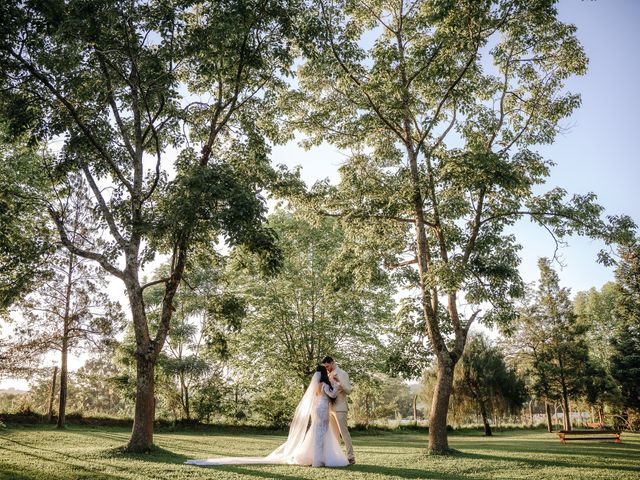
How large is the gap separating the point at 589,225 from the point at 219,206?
12903 millimetres

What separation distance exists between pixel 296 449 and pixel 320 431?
100 cm

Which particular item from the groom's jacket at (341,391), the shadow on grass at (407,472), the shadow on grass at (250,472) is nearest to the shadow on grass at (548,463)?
the shadow on grass at (407,472)

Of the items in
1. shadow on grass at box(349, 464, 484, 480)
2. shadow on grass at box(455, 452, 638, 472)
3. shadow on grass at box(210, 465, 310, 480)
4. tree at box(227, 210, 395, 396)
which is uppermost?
tree at box(227, 210, 395, 396)

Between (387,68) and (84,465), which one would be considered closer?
(84,465)

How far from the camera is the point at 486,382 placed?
1506 inches

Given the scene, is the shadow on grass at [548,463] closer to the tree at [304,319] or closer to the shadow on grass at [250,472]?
the shadow on grass at [250,472]

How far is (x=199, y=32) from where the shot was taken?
1421 cm

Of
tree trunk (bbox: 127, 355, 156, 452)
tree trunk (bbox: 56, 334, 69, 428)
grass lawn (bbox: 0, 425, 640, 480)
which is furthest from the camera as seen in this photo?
tree trunk (bbox: 56, 334, 69, 428)

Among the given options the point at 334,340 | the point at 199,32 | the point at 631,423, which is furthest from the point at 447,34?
the point at 631,423

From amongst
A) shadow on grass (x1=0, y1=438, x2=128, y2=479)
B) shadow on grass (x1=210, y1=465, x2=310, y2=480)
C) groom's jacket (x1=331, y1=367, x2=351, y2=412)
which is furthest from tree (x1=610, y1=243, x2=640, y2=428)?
shadow on grass (x1=0, y1=438, x2=128, y2=479)

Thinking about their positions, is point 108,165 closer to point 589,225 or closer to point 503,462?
point 503,462

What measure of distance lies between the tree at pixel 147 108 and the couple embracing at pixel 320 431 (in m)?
3.68

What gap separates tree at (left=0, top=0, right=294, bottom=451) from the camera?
12.9 m

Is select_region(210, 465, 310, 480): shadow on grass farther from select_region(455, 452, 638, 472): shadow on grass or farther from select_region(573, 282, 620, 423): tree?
select_region(573, 282, 620, 423): tree
